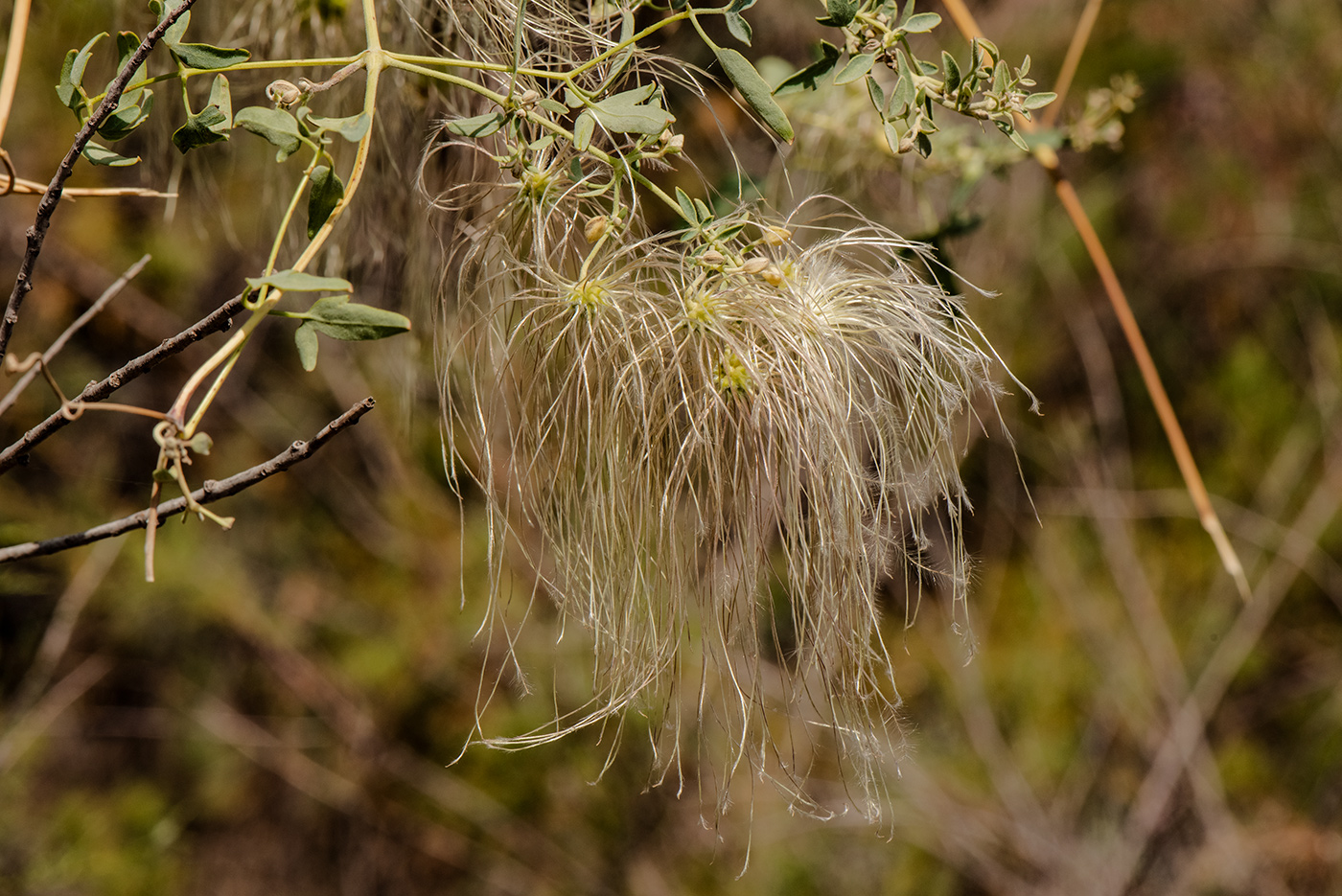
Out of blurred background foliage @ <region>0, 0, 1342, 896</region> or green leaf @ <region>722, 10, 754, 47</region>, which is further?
blurred background foliage @ <region>0, 0, 1342, 896</region>

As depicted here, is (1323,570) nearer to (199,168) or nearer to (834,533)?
(834,533)

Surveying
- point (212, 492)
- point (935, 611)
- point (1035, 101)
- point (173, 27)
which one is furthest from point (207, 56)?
point (935, 611)

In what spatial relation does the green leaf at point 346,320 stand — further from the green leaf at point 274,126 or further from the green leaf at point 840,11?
the green leaf at point 840,11

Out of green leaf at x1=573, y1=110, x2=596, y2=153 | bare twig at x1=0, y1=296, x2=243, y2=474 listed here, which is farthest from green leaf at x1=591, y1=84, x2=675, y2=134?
bare twig at x1=0, y1=296, x2=243, y2=474

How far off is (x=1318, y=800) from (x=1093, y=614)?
362 millimetres

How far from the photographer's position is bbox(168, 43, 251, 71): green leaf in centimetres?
24

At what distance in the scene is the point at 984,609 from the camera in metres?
1.28

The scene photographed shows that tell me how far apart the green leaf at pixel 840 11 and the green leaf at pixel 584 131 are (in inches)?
2.7

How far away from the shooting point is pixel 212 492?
0.23m

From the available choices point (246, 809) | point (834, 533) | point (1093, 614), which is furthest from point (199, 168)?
point (1093, 614)

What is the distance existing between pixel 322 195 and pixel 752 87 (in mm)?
119

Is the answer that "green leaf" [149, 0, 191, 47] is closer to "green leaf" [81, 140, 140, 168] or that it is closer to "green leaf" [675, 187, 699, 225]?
"green leaf" [81, 140, 140, 168]

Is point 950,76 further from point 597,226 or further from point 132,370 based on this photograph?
point 132,370

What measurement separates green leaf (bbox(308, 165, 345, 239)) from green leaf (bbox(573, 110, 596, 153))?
62 millimetres
